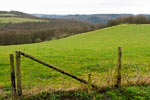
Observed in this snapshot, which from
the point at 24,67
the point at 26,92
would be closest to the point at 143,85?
the point at 26,92

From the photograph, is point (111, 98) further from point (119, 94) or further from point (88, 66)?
point (88, 66)

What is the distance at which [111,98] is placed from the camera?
579 centimetres

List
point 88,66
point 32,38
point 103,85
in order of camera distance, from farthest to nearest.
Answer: point 32,38
point 88,66
point 103,85

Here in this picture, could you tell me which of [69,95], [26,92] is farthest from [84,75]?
[26,92]

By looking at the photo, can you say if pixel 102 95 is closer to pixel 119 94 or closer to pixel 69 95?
pixel 119 94

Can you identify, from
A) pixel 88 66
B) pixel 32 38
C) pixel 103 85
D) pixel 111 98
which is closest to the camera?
pixel 111 98

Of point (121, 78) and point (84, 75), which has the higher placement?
point (121, 78)

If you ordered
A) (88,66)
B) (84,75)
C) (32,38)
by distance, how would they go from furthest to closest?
(32,38) < (88,66) < (84,75)

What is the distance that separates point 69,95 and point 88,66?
197 inches

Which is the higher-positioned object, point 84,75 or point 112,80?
point 112,80

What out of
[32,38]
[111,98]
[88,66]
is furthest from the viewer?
[32,38]

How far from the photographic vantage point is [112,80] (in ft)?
21.5

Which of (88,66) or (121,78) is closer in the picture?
(121,78)

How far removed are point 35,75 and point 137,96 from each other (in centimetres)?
557
